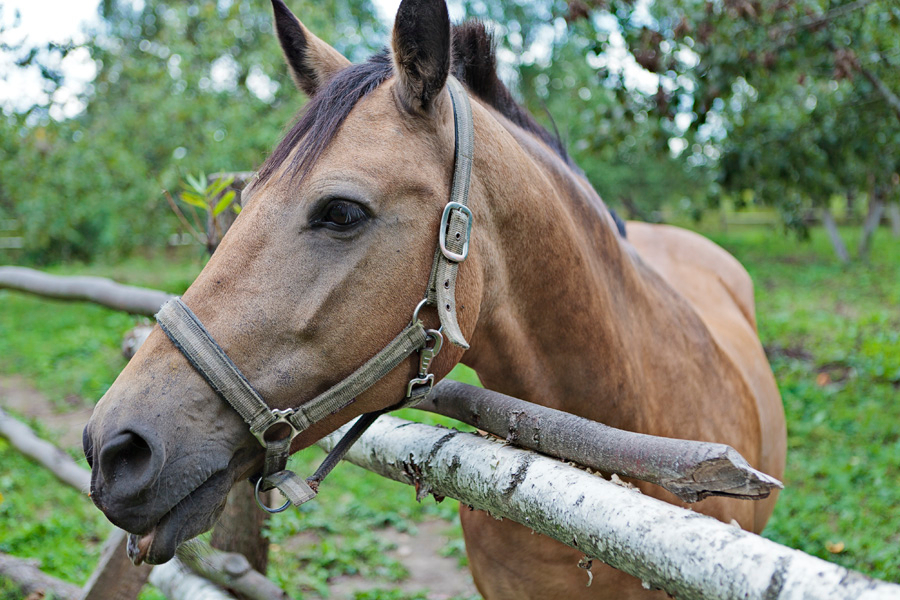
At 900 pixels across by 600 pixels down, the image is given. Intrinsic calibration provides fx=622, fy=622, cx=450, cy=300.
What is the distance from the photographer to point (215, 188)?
240 cm

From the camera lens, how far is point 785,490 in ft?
14.1

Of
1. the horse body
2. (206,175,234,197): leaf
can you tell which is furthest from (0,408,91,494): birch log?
the horse body

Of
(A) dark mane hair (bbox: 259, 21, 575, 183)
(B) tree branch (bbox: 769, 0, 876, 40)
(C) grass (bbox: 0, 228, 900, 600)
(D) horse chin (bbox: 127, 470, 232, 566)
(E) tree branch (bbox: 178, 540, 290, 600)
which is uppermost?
(B) tree branch (bbox: 769, 0, 876, 40)

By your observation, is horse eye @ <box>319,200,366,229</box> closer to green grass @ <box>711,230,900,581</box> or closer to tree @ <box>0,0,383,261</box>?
green grass @ <box>711,230,900,581</box>

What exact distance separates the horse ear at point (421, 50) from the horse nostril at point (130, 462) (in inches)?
36.9

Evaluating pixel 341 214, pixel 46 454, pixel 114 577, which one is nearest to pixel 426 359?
pixel 341 214

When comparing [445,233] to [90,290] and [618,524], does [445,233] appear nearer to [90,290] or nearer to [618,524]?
[618,524]

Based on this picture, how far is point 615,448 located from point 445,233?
1.96ft

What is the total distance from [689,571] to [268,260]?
97 cm

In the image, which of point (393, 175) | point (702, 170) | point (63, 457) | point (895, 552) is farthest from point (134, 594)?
point (702, 170)

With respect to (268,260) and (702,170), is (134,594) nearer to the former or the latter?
(268,260)

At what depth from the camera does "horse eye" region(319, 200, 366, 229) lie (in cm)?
136

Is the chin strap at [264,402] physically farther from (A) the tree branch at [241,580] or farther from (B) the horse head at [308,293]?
(A) the tree branch at [241,580]

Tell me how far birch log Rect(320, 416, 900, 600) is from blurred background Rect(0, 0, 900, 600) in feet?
3.14
